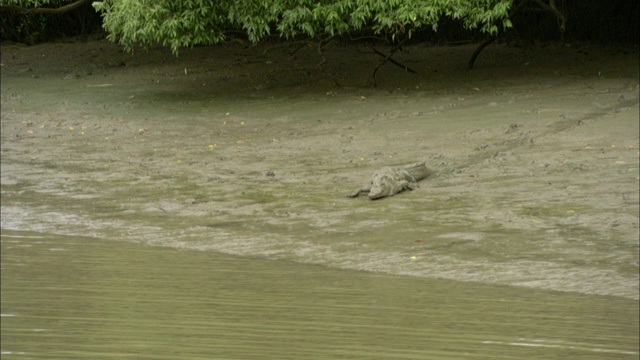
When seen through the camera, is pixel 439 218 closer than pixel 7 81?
Yes

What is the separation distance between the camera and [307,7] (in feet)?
43.2

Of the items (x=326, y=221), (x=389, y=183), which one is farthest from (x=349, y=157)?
(x=326, y=221)

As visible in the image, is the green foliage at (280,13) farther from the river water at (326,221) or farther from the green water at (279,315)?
the green water at (279,315)

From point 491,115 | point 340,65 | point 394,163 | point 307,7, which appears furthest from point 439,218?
point 340,65

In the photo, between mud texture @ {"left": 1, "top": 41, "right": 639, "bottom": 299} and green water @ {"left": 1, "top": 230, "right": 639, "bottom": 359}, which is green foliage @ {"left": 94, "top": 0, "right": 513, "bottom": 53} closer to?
mud texture @ {"left": 1, "top": 41, "right": 639, "bottom": 299}

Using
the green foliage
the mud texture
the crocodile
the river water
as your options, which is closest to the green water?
the river water

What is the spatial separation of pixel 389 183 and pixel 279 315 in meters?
3.30

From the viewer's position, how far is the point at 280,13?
13.5m

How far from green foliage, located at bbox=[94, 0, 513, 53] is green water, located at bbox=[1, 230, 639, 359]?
613 centimetres

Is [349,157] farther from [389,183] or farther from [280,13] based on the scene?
[280,13]

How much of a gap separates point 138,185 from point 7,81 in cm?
811

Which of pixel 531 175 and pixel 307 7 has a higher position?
pixel 307 7

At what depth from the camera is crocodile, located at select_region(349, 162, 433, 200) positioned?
8.72 meters

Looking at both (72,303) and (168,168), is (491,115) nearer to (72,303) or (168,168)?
(168,168)
